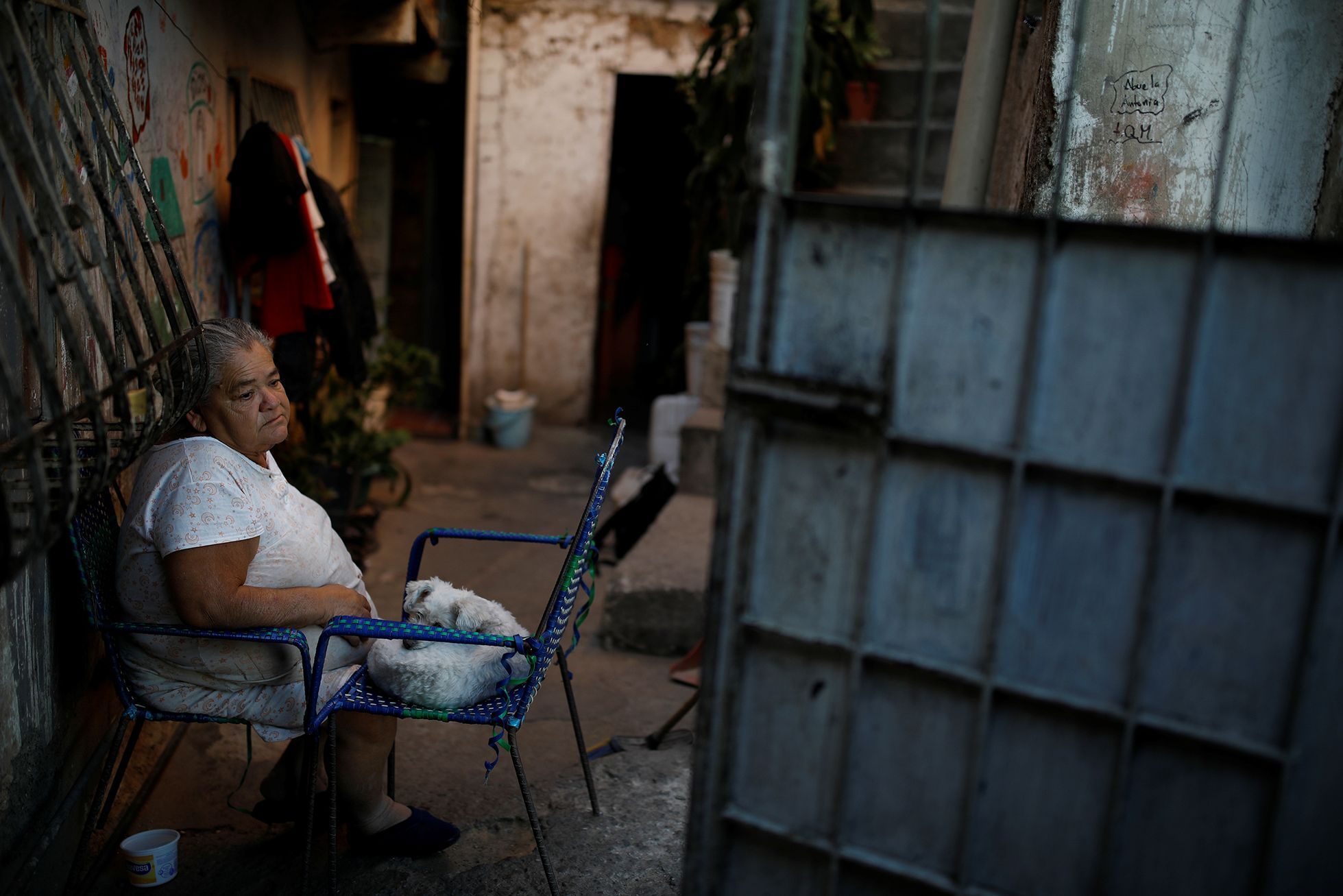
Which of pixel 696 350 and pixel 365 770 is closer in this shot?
pixel 365 770

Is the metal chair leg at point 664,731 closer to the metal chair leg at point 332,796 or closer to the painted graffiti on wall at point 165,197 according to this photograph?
the metal chair leg at point 332,796

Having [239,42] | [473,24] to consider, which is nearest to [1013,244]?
[239,42]

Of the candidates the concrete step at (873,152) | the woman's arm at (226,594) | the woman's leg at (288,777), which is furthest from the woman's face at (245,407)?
the concrete step at (873,152)

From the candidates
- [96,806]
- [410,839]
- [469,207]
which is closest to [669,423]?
[469,207]

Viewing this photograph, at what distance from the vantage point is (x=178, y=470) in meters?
2.20

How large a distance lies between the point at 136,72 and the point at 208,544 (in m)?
1.72

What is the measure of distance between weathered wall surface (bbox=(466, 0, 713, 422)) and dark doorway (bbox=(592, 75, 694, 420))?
51 cm

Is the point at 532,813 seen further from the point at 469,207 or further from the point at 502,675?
the point at 469,207

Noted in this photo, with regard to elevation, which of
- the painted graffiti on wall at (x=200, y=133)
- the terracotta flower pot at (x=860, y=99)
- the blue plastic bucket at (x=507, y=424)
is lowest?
the blue plastic bucket at (x=507, y=424)

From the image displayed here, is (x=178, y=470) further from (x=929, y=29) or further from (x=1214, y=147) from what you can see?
(x=1214, y=147)

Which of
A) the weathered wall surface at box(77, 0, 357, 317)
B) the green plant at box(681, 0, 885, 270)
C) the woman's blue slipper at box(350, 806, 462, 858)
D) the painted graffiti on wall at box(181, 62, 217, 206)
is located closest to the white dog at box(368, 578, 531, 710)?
the woman's blue slipper at box(350, 806, 462, 858)

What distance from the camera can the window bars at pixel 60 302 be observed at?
1.67 meters

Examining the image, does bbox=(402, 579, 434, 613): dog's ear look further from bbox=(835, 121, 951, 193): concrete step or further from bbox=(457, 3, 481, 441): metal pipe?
bbox=(457, 3, 481, 441): metal pipe

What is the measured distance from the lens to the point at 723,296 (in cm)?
613
